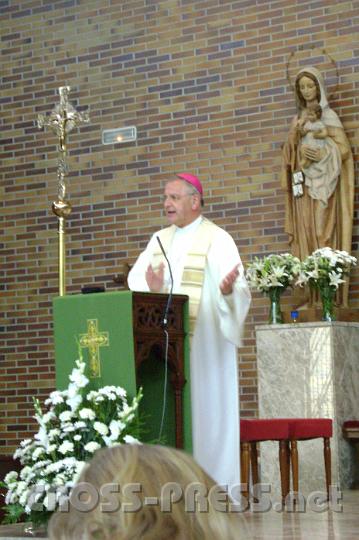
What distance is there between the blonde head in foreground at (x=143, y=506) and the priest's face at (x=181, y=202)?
480cm

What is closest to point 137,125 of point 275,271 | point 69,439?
point 275,271

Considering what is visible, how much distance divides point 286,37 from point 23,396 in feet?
13.0

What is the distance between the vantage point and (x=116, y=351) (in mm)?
5031

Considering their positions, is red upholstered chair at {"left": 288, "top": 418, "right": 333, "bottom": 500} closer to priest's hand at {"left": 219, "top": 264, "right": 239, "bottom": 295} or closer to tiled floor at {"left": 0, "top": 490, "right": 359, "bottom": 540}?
tiled floor at {"left": 0, "top": 490, "right": 359, "bottom": 540}

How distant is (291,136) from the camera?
8406mm

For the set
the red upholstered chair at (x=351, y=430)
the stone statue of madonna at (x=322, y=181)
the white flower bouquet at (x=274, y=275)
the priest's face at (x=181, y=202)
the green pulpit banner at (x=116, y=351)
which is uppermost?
the stone statue of madonna at (x=322, y=181)

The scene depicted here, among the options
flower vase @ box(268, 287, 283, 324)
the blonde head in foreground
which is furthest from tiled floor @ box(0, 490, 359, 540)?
the blonde head in foreground

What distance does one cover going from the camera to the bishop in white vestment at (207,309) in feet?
18.5

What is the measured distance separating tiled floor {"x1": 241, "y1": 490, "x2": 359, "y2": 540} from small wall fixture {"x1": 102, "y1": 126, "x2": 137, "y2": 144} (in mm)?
4164

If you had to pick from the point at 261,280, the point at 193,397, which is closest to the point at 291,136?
the point at 261,280

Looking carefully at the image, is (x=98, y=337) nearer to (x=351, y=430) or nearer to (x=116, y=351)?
(x=116, y=351)

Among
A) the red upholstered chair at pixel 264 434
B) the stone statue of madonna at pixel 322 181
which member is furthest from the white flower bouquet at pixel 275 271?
the red upholstered chair at pixel 264 434

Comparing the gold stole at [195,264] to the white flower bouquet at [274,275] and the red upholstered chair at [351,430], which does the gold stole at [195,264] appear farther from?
the red upholstered chair at [351,430]

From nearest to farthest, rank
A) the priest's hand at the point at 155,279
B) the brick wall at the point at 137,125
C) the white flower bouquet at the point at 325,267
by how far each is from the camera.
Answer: the priest's hand at the point at 155,279
the white flower bouquet at the point at 325,267
the brick wall at the point at 137,125
